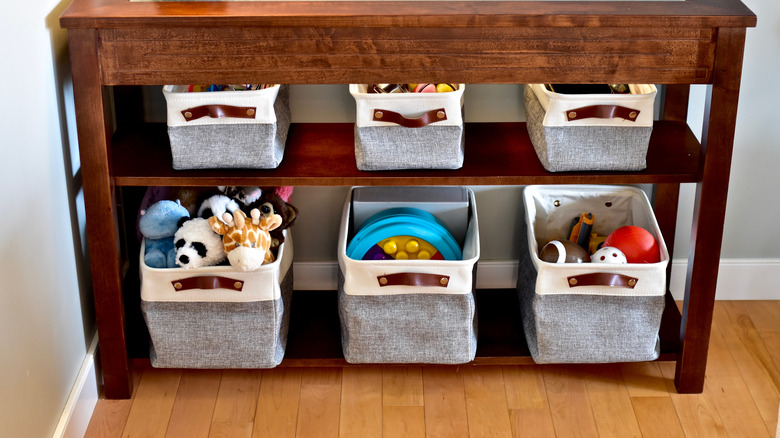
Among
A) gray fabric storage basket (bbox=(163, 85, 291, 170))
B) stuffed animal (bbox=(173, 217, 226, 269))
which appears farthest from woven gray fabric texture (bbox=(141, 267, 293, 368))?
gray fabric storage basket (bbox=(163, 85, 291, 170))

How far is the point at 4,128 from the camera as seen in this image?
1.55 m

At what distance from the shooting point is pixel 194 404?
2072 mm

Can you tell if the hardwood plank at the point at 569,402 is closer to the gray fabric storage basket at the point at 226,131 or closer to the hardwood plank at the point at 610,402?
the hardwood plank at the point at 610,402

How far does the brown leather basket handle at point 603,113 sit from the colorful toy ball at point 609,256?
327 mm

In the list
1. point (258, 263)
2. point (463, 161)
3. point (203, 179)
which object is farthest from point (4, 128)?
point (463, 161)

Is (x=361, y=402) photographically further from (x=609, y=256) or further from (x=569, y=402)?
(x=609, y=256)

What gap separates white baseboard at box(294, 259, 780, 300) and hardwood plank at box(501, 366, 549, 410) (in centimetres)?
33

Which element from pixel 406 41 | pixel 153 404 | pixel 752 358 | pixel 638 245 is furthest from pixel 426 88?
pixel 752 358

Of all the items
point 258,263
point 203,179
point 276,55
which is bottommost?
point 258,263

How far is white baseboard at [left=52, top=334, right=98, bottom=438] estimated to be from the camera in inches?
72.7

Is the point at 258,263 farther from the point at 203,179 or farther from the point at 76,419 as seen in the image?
the point at 76,419

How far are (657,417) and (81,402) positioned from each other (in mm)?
1308

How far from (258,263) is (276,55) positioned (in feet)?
1.48

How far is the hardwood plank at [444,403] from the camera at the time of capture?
1991 mm
